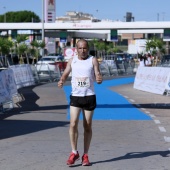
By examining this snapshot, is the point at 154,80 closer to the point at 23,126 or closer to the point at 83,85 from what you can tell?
the point at 23,126

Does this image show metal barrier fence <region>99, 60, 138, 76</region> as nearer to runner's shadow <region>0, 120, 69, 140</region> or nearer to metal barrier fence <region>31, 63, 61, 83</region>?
metal barrier fence <region>31, 63, 61, 83</region>

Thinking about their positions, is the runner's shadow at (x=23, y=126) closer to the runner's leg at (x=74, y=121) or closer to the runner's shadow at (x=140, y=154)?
the runner's shadow at (x=140, y=154)

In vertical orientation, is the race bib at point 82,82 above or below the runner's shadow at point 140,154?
above

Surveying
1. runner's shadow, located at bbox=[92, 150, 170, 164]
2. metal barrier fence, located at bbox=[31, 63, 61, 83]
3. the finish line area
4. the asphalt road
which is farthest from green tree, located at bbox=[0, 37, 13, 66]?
runner's shadow, located at bbox=[92, 150, 170, 164]

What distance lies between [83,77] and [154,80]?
60.8 feet

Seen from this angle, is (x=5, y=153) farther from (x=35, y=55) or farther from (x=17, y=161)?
(x=35, y=55)

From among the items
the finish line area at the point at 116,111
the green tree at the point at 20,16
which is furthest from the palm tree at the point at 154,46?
the green tree at the point at 20,16

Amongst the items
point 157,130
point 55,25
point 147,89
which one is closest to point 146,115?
point 157,130

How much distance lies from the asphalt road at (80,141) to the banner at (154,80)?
6891 mm

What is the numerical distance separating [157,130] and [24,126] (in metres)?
3.22

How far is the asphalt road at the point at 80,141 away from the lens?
9.14 m

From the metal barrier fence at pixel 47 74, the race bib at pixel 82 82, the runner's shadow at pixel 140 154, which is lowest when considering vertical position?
the metal barrier fence at pixel 47 74

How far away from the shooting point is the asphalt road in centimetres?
914

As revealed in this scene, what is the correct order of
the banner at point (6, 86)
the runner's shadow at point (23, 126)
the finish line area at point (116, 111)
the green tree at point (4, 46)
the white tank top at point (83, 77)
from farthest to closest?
the green tree at point (4, 46)
the banner at point (6, 86)
the finish line area at point (116, 111)
the runner's shadow at point (23, 126)
the white tank top at point (83, 77)
